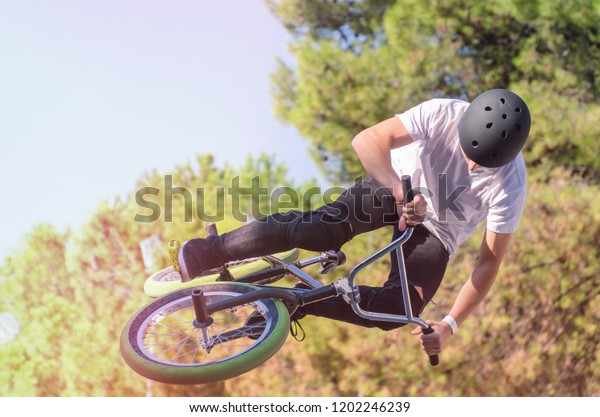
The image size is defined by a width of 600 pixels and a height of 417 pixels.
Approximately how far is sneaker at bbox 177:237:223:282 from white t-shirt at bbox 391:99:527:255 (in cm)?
119

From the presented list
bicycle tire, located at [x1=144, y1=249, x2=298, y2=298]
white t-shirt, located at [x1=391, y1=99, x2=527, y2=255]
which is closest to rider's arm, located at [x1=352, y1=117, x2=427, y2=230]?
white t-shirt, located at [x1=391, y1=99, x2=527, y2=255]

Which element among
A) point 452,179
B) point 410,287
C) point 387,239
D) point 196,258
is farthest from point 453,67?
point 196,258

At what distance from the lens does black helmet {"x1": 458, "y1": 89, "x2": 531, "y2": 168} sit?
3691mm

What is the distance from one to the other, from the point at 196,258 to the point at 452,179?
5.04 feet

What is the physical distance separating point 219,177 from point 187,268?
644 centimetres

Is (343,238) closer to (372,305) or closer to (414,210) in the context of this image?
(372,305)

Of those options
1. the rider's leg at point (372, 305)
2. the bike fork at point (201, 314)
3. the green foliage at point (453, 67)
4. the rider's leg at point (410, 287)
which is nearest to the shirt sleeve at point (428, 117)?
the rider's leg at point (410, 287)

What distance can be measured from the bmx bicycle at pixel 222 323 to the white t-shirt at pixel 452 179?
19.1 inches

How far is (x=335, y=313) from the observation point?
3.98 m

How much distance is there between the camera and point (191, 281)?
4.25 metres

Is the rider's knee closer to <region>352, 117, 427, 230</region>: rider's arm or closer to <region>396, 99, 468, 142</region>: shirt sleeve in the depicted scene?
<region>352, 117, 427, 230</region>: rider's arm

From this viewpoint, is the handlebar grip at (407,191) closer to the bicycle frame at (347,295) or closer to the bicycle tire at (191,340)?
the bicycle frame at (347,295)

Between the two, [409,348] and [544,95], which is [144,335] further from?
[544,95]
